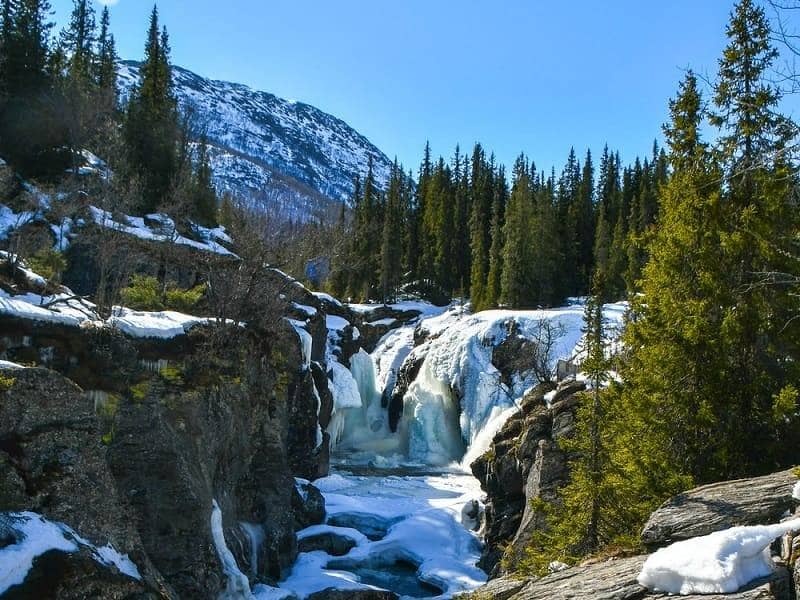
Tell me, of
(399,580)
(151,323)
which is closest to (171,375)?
(151,323)

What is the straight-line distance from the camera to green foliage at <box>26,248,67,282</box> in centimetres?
1897

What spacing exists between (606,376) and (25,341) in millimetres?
12952

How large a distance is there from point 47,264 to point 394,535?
14939 mm

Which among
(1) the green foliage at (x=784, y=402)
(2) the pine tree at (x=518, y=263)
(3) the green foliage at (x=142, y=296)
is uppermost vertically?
(2) the pine tree at (x=518, y=263)

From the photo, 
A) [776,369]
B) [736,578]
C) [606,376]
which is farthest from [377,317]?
[736,578]

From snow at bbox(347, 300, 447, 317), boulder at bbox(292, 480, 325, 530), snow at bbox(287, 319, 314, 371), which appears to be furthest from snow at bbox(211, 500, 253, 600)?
snow at bbox(347, 300, 447, 317)

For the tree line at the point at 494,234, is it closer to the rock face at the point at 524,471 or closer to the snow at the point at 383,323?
the snow at the point at 383,323

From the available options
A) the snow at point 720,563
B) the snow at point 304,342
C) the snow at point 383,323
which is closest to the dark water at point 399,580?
the snow at point 304,342

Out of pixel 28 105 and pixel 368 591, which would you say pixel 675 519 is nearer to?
pixel 368 591

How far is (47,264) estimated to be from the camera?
20.3 m

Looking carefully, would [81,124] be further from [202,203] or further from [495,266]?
[495,266]

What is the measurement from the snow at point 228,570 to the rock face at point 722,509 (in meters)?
10.1

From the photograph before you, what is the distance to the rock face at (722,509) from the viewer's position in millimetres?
7672

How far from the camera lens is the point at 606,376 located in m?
15.6
